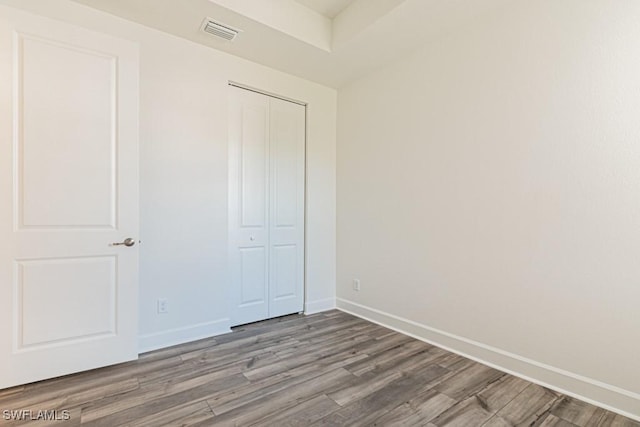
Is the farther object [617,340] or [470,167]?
[470,167]

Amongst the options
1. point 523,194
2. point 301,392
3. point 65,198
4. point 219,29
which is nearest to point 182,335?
point 301,392

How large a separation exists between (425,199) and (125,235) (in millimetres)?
2523

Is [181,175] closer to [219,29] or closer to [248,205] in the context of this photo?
[248,205]

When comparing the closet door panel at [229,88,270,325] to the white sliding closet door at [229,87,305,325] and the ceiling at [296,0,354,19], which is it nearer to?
the white sliding closet door at [229,87,305,325]

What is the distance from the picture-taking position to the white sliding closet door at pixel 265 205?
10.6 feet

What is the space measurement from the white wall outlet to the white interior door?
294mm

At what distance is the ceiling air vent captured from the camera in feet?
8.36

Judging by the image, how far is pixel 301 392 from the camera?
2057 mm

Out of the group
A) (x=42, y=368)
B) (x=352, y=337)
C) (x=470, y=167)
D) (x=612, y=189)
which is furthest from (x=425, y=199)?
(x=42, y=368)

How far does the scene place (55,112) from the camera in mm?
2152

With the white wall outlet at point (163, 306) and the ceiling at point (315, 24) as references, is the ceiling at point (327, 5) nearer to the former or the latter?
the ceiling at point (315, 24)

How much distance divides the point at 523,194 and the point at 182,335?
301 cm

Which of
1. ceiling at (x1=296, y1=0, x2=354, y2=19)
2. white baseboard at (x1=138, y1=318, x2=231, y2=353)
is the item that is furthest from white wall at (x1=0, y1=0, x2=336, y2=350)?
ceiling at (x1=296, y1=0, x2=354, y2=19)

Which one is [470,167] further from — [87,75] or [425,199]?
[87,75]
